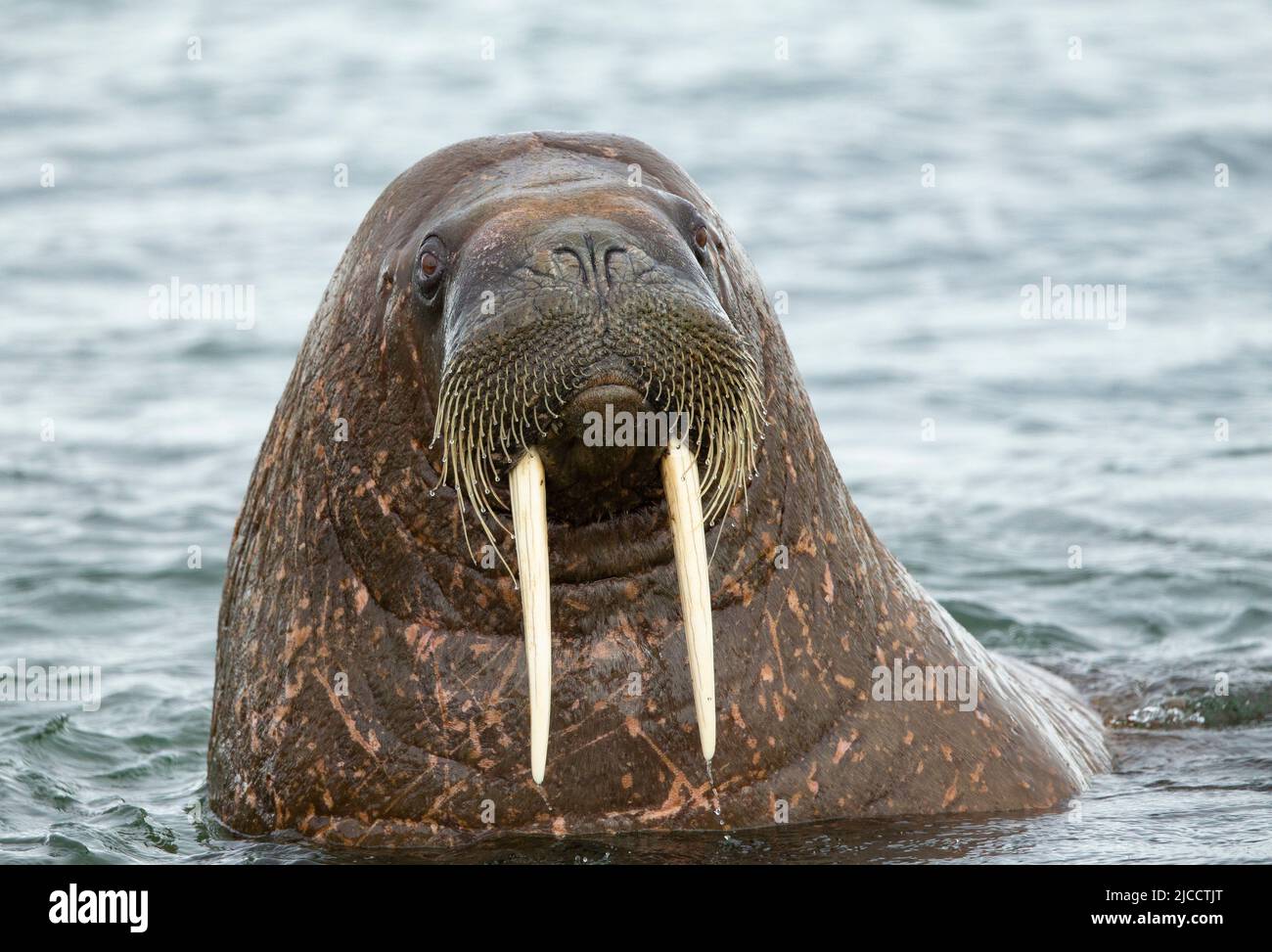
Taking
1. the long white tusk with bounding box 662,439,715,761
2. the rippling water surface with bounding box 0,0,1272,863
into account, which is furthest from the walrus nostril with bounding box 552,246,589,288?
the rippling water surface with bounding box 0,0,1272,863

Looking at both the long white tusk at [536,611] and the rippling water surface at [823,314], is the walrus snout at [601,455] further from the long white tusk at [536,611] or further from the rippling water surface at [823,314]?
the rippling water surface at [823,314]

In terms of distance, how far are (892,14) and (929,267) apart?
1026 centimetres

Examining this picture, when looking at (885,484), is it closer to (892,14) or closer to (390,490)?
(390,490)

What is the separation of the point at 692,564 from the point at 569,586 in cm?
59

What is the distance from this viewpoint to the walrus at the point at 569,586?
17.4ft

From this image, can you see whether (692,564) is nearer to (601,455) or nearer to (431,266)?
(601,455)

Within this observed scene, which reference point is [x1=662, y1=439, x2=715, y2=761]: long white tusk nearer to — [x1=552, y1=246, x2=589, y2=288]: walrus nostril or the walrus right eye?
[x1=552, y1=246, x2=589, y2=288]: walrus nostril

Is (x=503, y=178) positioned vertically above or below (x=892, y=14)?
below

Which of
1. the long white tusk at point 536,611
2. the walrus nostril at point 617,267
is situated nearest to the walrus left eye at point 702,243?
the walrus nostril at point 617,267

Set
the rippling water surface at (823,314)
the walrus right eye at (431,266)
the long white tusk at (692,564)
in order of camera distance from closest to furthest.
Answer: the long white tusk at (692,564) → the walrus right eye at (431,266) → the rippling water surface at (823,314)

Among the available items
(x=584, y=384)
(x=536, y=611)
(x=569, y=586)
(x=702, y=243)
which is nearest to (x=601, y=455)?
(x=584, y=384)

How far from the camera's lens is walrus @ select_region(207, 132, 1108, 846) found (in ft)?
17.4

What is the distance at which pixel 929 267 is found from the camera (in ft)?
56.0
